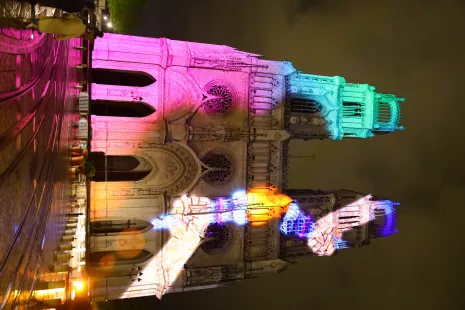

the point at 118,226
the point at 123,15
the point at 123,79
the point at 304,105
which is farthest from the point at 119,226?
the point at 123,15

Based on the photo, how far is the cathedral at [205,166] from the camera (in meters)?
16.2

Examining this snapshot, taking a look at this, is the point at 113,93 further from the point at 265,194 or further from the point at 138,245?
the point at 265,194

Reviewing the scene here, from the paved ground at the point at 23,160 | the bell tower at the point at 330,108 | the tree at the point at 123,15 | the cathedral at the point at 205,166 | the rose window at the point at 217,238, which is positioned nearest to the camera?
the paved ground at the point at 23,160

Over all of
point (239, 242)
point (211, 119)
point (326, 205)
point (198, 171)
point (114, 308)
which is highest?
point (211, 119)

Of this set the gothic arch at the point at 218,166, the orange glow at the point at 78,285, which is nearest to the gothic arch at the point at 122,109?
the gothic arch at the point at 218,166

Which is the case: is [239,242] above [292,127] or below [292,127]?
below

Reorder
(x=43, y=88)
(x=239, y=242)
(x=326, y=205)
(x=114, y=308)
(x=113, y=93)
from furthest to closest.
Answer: (x=114, y=308) < (x=326, y=205) < (x=239, y=242) < (x=113, y=93) < (x=43, y=88)

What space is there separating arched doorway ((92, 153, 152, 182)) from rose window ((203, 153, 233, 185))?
256cm

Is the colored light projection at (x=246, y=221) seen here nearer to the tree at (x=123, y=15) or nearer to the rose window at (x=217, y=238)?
the rose window at (x=217, y=238)

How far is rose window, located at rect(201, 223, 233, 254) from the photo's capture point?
58.7 feet

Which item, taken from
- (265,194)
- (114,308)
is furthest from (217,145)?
(114,308)

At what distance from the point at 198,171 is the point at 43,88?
12.9 m

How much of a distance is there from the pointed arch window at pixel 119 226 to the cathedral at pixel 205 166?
0.04m

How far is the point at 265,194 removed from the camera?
1853 cm
